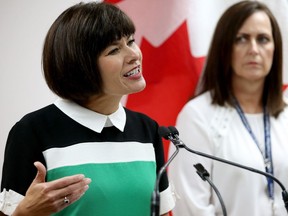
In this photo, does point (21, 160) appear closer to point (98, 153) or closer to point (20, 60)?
point (98, 153)

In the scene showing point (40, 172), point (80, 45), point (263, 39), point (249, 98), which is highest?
point (80, 45)

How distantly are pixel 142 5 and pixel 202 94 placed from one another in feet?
1.45

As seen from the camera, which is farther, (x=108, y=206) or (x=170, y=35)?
(x=170, y=35)

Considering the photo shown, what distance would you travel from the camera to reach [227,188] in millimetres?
1703

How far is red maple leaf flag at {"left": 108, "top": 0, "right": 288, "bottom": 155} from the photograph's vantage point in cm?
198

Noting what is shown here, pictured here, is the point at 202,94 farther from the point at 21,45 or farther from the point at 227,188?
the point at 21,45

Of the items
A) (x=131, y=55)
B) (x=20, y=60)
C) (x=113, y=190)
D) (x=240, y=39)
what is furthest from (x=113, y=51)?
(x=240, y=39)

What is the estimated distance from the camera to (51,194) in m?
0.90

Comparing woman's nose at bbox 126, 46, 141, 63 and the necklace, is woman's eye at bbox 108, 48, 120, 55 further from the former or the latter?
the necklace

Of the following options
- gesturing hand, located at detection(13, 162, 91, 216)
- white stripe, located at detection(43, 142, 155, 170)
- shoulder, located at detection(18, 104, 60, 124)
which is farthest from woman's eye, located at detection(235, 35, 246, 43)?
gesturing hand, located at detection(13, 162, 91, 216)

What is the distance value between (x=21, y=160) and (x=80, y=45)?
29 centimetres

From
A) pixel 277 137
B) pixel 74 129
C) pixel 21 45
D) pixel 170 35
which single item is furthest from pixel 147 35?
pixel 74 129

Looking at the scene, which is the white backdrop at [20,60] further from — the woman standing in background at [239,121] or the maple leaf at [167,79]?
the woman standing in background at [239,121]

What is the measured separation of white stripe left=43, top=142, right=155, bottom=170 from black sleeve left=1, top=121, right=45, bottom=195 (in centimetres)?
3
